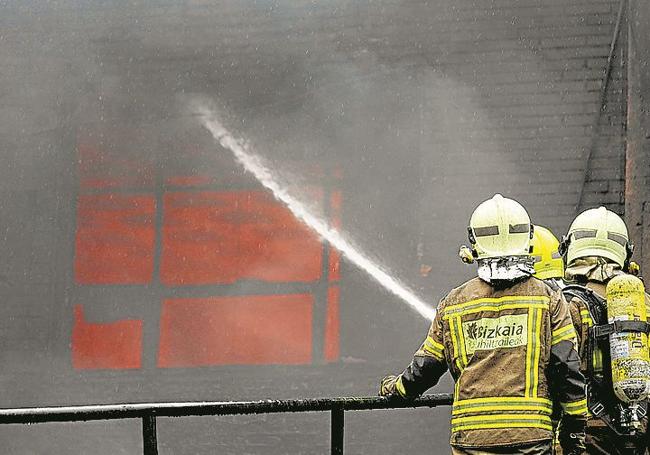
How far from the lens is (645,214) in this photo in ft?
21.6

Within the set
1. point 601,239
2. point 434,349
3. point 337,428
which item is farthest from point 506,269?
point 337,428

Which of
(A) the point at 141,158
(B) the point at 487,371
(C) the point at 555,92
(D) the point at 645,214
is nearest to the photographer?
(B) the point at 487,371

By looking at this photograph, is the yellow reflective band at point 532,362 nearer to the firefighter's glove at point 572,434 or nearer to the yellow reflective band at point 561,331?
the yellow reflective band at point 561,331

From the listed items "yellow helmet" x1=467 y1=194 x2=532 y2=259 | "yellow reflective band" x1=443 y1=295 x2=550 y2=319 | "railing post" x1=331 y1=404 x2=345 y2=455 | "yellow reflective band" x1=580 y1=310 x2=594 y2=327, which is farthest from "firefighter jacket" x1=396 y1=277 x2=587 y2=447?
"railing post" x1=331 y1=404 x2=345 y2=455

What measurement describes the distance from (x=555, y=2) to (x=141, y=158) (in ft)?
11.4

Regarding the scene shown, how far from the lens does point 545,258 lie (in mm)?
4328

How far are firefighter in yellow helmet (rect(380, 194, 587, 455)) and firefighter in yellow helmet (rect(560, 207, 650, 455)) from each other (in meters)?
0.37

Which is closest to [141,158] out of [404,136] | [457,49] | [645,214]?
[404,136]

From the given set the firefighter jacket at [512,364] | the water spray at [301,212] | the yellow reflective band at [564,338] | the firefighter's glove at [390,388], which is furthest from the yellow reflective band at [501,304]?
the water spray at [301,212]

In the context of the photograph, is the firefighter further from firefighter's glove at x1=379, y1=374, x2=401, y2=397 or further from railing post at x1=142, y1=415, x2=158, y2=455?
railing post at x1=142, y1=415, x2=158, y2=455

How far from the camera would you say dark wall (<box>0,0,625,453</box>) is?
7125 mm

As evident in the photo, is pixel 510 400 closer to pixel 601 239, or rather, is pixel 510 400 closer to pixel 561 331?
pixel 561 331

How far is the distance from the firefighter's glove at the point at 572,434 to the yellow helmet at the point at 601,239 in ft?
2.94

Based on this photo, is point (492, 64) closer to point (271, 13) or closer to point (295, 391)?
point (271, 13)
